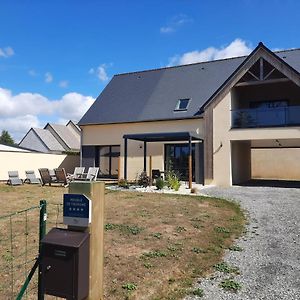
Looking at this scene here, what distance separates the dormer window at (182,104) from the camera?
68.2 feet

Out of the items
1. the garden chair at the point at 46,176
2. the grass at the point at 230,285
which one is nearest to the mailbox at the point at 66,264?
the grass at the point at 230,285

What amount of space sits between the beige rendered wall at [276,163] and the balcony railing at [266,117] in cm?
813

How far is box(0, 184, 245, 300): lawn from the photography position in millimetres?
4508

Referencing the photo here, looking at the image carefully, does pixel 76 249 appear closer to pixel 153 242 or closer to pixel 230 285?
pixel 230 285

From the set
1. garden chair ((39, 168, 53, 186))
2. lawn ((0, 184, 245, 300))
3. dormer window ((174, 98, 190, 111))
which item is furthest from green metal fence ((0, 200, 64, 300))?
dormer window ((174, 98, 190, 111))

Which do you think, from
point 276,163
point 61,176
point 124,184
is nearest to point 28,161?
point 61,176

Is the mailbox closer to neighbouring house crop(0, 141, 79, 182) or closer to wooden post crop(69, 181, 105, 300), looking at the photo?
wooden post crop(69, 181, 105, 300)

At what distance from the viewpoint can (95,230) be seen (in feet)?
10.7

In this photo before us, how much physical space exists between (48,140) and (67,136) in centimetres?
375

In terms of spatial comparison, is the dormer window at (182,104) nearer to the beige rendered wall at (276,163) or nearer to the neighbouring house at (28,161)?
the beige rendered wall at (276,163)

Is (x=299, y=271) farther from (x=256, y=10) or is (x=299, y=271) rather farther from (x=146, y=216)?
(x=256, y=10)

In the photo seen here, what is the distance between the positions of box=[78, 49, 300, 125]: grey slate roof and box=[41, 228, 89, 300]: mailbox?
17139 mm

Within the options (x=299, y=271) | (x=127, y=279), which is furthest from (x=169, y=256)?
(x=299, y=271)

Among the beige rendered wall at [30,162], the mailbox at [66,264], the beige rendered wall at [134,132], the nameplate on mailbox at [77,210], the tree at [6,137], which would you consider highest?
the tree at [6,137]
